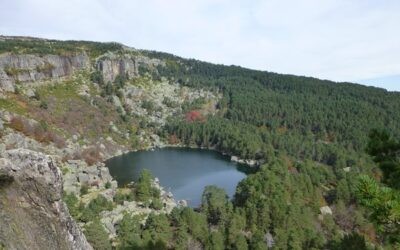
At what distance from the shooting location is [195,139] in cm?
14788

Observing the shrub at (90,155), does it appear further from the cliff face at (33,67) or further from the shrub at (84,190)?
the shrub at (84,190)

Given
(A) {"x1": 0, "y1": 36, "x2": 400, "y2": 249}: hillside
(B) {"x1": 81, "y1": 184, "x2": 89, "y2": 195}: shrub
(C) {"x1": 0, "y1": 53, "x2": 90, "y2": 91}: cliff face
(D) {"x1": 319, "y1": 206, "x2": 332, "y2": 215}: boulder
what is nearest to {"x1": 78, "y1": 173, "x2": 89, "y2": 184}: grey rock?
(A) {"x1": 0, "y1": 36, "x2": 400, "y2": 249}: hillside

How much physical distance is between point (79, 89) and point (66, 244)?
483ft

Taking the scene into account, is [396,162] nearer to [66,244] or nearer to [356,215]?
[66,244]

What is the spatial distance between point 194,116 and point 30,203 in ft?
526

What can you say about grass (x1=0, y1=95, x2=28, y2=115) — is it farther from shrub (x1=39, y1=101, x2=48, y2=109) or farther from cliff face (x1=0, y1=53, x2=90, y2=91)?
cliff face (x1=0, y1=53, x2=90, y2=91)

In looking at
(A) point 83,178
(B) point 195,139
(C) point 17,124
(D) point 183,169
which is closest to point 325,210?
(A) point 83,178

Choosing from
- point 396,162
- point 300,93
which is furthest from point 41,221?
point 300,93

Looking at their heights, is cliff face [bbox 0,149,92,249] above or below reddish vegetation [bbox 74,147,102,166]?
above

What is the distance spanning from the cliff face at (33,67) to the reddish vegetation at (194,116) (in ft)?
171

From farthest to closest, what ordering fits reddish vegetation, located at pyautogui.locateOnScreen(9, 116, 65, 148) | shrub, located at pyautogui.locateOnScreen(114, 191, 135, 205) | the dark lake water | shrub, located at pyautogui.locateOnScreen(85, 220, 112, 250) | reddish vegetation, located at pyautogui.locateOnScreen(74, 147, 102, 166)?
reddish vegetation, located at pyautogui.locateOnScreen(74, 147, 102, 166) → reddish vegetation, located at pyautogui.locateOnScreen(9, 116, 65, 148) → the dark lake water → shrub, located at pyautogui.locateOnScreen(114, 191, 135, 205) → shrub, located at pyautogui.locateOnScreen(85, 220, 112, 250)

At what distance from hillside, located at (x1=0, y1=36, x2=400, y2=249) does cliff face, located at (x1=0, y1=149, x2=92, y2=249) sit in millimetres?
136

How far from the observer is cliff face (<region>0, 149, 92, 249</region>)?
1052cm

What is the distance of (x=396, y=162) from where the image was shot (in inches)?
519
